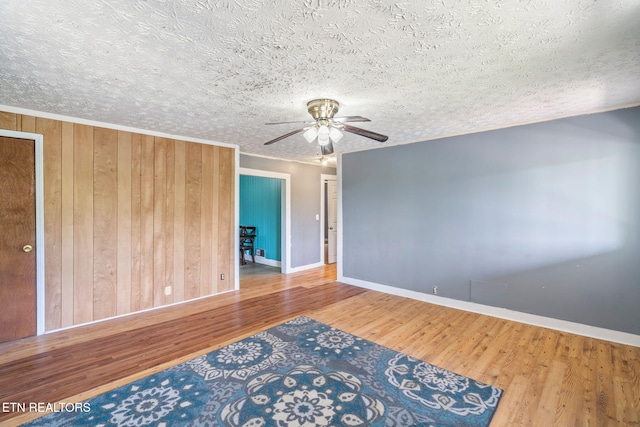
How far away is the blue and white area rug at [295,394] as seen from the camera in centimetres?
191

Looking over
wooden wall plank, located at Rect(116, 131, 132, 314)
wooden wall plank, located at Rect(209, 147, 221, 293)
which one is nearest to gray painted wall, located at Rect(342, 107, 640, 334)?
wooden wall plank, located at Rect(209, 147, 221, 293)

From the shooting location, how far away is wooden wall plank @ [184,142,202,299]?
169 inches

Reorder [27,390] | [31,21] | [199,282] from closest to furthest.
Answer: [31,21] → [27,390] → [199,282]

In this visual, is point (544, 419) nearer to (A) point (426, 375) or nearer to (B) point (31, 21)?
(A) point (426, 375)

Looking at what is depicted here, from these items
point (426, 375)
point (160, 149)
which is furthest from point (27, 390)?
point (426, 375)

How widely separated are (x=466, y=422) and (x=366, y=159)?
398cm

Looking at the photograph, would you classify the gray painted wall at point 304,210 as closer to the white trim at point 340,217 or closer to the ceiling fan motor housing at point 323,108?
the white trim at point 340,217

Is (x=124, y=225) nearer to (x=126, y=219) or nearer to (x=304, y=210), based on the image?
Answer: (x=126, y=219)

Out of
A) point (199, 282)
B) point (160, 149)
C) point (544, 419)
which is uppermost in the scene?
point (160, 149)

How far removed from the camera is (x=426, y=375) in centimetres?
241

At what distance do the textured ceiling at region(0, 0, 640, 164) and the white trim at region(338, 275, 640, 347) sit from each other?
239 cm

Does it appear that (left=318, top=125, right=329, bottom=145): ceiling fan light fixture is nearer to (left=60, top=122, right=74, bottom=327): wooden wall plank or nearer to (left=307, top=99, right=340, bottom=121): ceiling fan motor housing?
(left=307, top=99, right=340, bottom=121): ceiling fan motor housing

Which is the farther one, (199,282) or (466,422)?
(199,282)

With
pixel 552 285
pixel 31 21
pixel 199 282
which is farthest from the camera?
pixel 199 282
